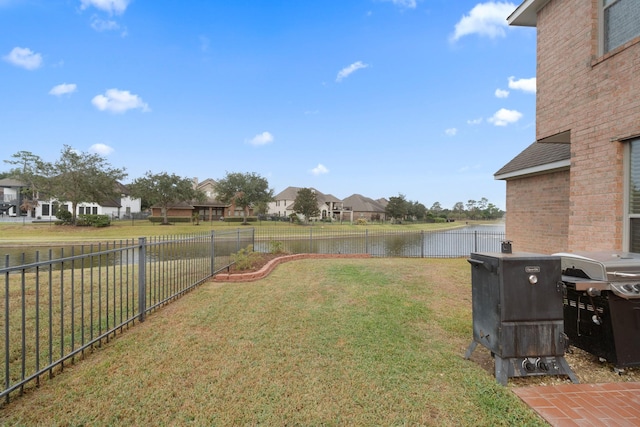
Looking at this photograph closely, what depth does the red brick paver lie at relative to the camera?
7.56 feet

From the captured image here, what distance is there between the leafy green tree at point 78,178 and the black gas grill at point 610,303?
4130 centimetres

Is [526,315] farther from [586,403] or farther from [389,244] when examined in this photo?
[389,244]

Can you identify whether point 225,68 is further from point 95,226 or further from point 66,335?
point 95,226

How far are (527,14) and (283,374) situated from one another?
8181mm

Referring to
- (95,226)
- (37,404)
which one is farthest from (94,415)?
(95,226)

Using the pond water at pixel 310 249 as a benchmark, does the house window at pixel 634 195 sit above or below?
above

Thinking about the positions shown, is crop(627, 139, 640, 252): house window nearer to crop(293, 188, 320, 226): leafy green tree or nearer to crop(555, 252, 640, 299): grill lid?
crop(555, 252, 640, 299): grill lid

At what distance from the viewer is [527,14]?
637 centimetres

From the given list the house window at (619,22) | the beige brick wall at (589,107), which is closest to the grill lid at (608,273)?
the beige brick wall at (589,107)

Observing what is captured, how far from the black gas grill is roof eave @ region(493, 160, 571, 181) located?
16.2 feet

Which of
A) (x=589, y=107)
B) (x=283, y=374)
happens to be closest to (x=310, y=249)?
(x=589, y=107)

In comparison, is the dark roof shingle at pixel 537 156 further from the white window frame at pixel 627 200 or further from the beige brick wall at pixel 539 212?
the white window frame at pixel 627 200

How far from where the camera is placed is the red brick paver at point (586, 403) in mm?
2305

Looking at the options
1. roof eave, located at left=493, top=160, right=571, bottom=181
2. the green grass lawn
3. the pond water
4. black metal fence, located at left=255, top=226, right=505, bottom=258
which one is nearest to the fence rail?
the green grass lawn
